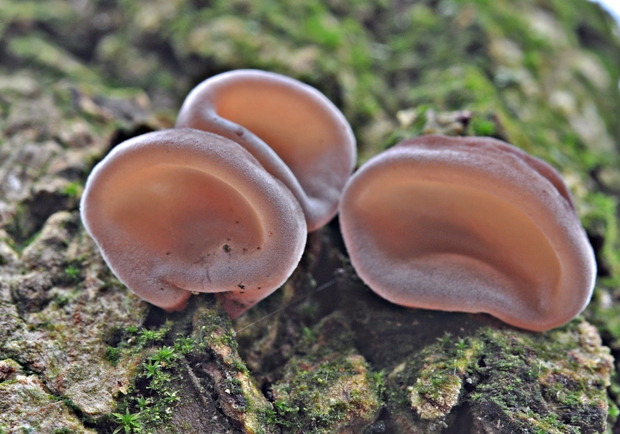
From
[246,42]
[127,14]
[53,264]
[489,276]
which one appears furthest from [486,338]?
[127,14]

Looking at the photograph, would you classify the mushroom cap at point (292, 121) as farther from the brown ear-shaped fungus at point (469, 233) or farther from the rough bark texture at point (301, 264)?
the rough bark texture at point (301, 264)

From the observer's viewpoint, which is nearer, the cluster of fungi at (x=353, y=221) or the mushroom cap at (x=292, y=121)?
the cluster of fungi at (x=353, y=221)

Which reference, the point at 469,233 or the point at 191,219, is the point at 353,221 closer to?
the point at 469,233

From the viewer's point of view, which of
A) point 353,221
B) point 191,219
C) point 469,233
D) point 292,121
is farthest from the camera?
point 292,121

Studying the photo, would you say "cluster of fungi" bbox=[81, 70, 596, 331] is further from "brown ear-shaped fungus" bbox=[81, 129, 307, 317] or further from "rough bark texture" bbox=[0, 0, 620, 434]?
"rough bark texture" bbox=[0, 0, 620, 434]

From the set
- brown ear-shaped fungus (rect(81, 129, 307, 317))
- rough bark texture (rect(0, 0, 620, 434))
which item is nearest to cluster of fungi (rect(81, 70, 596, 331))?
brown ear-shaped fungus (rect(81, 129, 307, 317))

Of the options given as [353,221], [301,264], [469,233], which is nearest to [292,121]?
[353,221]

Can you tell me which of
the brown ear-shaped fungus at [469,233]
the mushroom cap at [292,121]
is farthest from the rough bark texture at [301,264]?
the mushroom cap at [292,121]
